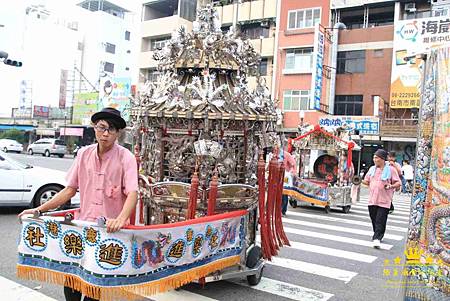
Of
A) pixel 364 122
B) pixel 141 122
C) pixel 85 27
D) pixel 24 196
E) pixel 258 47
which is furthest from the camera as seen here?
pixel 85 27

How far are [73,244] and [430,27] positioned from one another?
22229 millimetres

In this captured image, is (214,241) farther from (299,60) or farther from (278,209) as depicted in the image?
(299,60)

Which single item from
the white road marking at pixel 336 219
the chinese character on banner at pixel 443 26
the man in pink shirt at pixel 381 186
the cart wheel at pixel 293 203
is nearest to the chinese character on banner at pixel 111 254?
the man in pink shirt at pixel 381 186

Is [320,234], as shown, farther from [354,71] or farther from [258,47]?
[258,47]

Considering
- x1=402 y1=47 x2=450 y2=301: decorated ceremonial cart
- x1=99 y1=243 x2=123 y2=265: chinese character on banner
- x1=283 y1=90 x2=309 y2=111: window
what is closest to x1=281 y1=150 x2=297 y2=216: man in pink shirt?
x1=402 y1=47 x2=450 y2=301: decorated ceremonial cart

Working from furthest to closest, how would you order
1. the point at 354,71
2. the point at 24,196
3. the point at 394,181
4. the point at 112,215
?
1. the point at 354,71
2. the point at 24,196
3. the point at 394,181
4. the point at 112,215

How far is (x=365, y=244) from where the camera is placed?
24.6 feet

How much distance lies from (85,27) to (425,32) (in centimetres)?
3615

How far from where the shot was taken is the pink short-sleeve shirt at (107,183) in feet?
10.3

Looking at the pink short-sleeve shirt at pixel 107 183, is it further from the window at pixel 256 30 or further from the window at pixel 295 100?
the window at pixel 256 30

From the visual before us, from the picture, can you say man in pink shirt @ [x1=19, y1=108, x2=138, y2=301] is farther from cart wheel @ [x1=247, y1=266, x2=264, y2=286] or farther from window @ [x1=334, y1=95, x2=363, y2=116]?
window @ [x1=334, y1=95, x2=363, y2=116]

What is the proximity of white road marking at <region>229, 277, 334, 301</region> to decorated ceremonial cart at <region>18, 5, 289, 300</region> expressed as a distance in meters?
0.16

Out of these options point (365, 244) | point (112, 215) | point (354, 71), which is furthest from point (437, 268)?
point (354, 71)

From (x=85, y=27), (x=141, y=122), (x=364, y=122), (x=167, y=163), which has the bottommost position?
(x=167, y=163)
